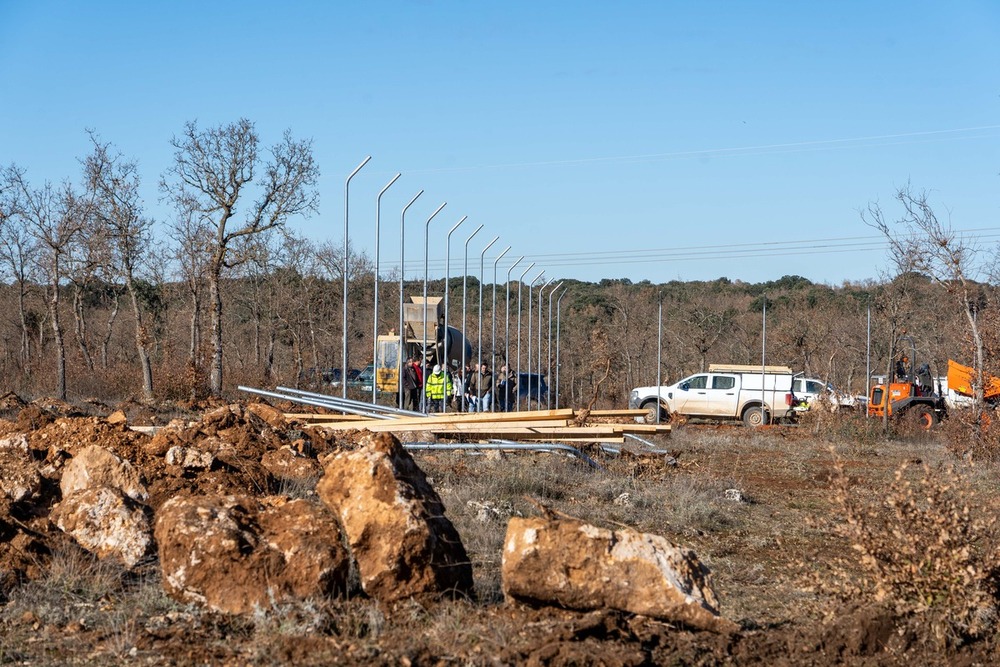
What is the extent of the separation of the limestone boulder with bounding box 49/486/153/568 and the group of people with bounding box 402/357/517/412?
14.7 metres

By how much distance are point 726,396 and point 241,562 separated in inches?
1046

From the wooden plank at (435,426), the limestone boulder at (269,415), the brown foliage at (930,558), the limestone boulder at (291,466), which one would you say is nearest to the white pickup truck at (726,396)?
the wooden plank at (435,426)

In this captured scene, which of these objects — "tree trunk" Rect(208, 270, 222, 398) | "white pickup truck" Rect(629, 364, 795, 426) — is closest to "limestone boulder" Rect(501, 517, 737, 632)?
"tree trunk" Rect(208, 270, 222, 398)

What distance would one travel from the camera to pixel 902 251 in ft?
59.3

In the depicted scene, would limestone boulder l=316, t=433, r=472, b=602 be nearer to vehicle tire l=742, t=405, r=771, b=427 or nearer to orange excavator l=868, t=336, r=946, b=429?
orange excavator l=868, t=336, r=946, b=429

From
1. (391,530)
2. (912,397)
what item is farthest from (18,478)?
(912,397)

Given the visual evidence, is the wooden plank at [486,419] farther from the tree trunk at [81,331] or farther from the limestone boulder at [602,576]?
the tree trunk at [81,331]

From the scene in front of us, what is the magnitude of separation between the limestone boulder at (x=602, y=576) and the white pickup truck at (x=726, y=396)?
2484 centimetres

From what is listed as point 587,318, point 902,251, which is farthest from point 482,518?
point 587,318

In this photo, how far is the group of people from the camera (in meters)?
23.4

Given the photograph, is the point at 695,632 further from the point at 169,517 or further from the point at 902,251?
the point at 902,251

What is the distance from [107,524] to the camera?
21.4 feet

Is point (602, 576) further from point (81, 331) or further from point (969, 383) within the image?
point (81, 331)

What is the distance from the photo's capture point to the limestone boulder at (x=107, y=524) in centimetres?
641
